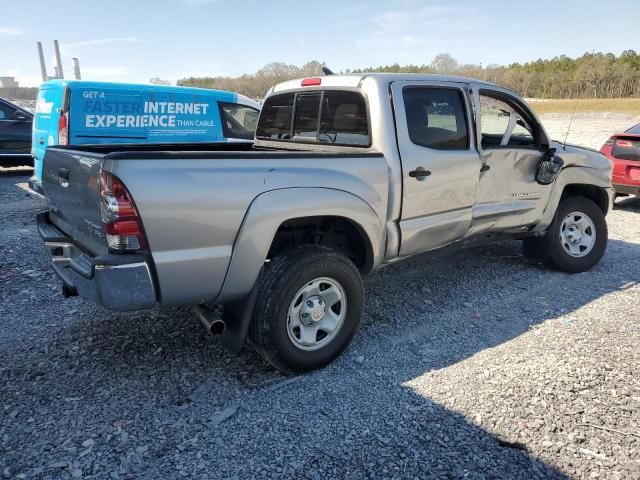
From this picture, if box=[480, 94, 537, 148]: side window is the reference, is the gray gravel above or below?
below

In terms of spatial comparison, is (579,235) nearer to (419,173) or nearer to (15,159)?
(419,173)

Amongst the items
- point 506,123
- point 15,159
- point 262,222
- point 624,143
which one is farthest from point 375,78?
point 15,159

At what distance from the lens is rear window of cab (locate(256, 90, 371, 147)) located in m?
3.69

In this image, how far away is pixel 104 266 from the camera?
248 cm

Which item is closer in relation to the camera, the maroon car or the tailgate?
the tailgate

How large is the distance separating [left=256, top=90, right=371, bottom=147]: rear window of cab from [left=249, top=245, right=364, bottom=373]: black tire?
1.02 metres

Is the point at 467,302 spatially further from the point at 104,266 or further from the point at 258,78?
the point at 258,78

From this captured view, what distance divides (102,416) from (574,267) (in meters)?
4.69

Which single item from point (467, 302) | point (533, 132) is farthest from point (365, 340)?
point (533, 132)

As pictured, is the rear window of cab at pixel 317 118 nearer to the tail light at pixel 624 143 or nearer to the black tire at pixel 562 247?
the black tire at pixel 562 247

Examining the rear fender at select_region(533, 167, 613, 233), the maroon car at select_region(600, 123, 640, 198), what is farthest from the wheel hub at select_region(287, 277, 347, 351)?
the maroon car at select_region(600, 123, 640, 198)

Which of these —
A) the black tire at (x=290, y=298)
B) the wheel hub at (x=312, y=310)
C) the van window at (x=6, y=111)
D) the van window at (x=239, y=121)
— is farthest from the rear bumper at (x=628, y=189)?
the van window at (x=6, y=111)

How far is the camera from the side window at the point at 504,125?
4.55 metres

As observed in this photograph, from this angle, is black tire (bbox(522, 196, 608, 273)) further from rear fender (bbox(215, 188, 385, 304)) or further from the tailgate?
the tailgate
